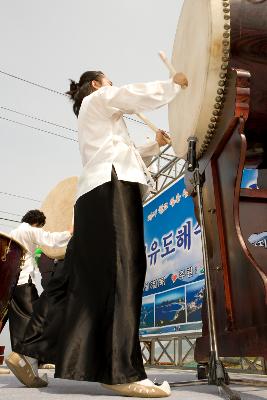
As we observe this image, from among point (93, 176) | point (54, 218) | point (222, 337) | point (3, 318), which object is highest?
point (54, 218)

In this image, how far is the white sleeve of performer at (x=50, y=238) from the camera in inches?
82.4

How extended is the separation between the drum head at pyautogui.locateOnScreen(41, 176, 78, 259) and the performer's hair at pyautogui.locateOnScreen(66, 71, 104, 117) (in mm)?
2616

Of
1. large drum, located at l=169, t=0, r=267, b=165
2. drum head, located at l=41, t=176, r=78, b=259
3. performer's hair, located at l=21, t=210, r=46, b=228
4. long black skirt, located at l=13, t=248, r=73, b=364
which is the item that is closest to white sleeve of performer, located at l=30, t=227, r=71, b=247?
performer's hair, located at l=21, t=210, r=46, b=228

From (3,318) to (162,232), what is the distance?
1.87m

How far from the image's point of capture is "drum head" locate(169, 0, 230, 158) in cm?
128

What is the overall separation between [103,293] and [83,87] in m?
0.81

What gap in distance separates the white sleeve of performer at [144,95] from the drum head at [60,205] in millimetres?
2906

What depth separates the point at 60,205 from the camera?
448 centimetres

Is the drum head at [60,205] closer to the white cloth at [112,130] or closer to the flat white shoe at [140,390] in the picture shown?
the white cloth at [112,130]

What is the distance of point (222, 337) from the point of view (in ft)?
4.40

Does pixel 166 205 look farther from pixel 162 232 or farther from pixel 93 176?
pixel 93 176

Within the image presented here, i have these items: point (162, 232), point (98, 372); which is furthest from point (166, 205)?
point (98, 372)

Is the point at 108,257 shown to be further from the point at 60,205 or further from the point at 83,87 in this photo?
the point at 60,205

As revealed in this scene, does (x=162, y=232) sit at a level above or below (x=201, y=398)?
above
